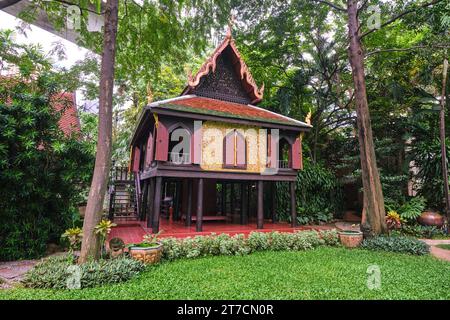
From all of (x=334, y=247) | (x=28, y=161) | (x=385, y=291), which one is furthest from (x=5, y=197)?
(x=334, y=247)

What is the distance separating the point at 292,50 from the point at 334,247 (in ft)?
35.1

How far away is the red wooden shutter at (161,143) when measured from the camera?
7.60 meters

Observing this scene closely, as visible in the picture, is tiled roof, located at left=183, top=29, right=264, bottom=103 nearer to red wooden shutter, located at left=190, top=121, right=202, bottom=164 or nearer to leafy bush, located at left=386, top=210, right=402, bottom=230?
red wooden shutter, located at left=190, top=121, right=202, bottom=164

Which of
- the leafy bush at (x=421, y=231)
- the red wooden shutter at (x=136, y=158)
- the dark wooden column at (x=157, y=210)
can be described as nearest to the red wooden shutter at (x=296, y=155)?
the leafy bush at (x=421, y=231)

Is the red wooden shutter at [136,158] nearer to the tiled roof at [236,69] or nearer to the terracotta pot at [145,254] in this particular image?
the tiled roof at [236,69]

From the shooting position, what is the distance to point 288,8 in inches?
480

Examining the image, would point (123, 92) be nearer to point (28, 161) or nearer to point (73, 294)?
point (28, 161)

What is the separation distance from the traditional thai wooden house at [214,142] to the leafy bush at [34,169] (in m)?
2.26

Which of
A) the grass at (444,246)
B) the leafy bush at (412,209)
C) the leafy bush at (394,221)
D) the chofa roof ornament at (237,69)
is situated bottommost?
the grass at (444,246)

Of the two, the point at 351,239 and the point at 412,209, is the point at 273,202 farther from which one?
the point at 412,209

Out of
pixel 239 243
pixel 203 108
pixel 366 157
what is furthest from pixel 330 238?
pixel 203 108

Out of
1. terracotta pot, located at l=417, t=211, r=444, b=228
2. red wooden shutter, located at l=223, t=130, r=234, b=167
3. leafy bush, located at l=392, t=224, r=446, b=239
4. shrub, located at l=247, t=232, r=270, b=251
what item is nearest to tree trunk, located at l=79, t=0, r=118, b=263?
shrub, located at l=247, t=232, r=270, b=251

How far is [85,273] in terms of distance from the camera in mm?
4430

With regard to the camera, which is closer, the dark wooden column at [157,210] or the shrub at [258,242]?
the shrub at [258,242]
